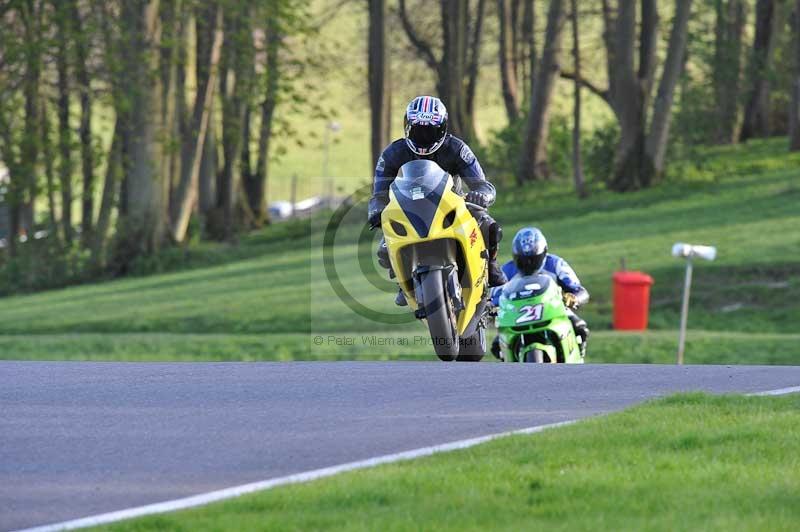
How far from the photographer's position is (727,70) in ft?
156

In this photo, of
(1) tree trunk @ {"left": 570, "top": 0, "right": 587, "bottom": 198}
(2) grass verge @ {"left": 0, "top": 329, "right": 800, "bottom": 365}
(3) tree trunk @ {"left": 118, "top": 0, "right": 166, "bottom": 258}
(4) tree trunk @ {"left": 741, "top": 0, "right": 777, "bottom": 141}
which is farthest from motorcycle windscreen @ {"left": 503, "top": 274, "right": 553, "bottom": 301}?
(4) tree trunk @ {"left": 741, "top": 0, "right": 777, "bottom": 141}

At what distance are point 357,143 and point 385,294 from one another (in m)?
109

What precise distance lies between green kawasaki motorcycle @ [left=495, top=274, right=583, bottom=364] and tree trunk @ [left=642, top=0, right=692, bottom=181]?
27110mm

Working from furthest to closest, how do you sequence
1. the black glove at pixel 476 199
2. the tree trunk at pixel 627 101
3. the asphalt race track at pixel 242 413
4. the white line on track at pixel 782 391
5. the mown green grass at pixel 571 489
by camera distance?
the tree trunk at pixel 627 101 → the black glove at pixel 476 199 → the white line on track at pixel 782 391 → the asphalt race track at pixel 242 413 → the mown green grass at pixel 571 489

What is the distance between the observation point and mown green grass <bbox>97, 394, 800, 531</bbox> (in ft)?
20.2

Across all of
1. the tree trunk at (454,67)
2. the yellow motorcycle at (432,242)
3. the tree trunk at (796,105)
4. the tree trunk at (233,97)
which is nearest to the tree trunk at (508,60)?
the tree trunk at (454,67)

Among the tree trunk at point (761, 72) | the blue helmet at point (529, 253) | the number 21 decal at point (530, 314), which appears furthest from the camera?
the tree trunk at point (761, 72)

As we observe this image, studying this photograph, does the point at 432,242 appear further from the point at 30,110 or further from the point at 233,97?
the point at 233,97

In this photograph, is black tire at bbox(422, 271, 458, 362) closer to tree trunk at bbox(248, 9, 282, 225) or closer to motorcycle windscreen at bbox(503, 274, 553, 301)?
motorcycle windscreen at bbox(503, 274, 553, 301)

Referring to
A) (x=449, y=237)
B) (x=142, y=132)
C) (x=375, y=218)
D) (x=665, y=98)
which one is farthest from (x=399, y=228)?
(x=665, y=98)

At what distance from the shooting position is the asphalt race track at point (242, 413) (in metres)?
7.20

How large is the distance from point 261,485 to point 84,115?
124ft

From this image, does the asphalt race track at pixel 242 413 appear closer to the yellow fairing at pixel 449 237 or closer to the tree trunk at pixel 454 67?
the yellow fairing at pixel 449 237

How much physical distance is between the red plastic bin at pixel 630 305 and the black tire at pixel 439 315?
12.7 metres
